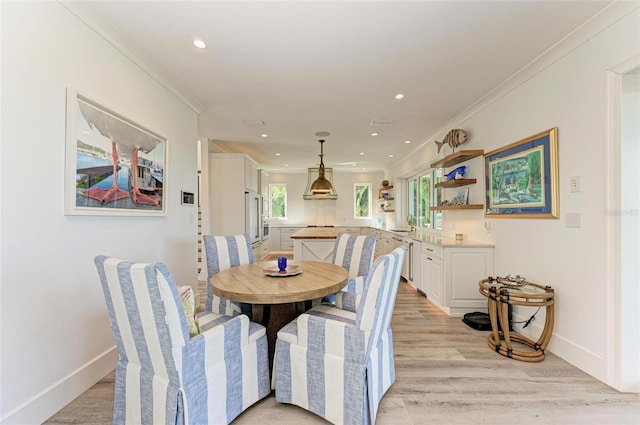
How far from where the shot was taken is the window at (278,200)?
341 inches

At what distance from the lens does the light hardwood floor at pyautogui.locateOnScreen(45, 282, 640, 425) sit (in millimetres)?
1613

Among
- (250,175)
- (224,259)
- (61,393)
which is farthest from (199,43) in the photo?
(250,175)

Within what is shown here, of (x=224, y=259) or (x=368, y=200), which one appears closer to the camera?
(x=224, y=259)

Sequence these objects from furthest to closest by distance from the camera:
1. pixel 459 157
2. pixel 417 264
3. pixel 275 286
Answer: pixel 417 264, pixel 459 157, pixel 275 286

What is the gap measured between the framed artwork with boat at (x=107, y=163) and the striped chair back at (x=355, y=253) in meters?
1.88

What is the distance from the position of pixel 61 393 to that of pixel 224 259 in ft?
4.30

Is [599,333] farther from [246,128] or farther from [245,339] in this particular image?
[246,128]

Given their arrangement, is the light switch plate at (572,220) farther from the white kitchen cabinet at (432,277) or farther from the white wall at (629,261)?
the white kitchen cabinet at (432,277)

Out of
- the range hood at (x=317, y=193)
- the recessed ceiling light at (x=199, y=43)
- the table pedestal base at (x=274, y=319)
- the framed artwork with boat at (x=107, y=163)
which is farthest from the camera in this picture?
the range hood at (x=317, y=193)

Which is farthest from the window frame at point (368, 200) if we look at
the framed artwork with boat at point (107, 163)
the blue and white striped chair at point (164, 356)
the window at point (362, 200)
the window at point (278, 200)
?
the blue and white striped chair at point (164, 356)

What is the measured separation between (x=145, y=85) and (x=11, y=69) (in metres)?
1.15

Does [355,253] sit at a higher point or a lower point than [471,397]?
higher

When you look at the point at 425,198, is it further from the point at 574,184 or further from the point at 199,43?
the point at 199,43

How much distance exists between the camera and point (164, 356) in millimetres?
1299
